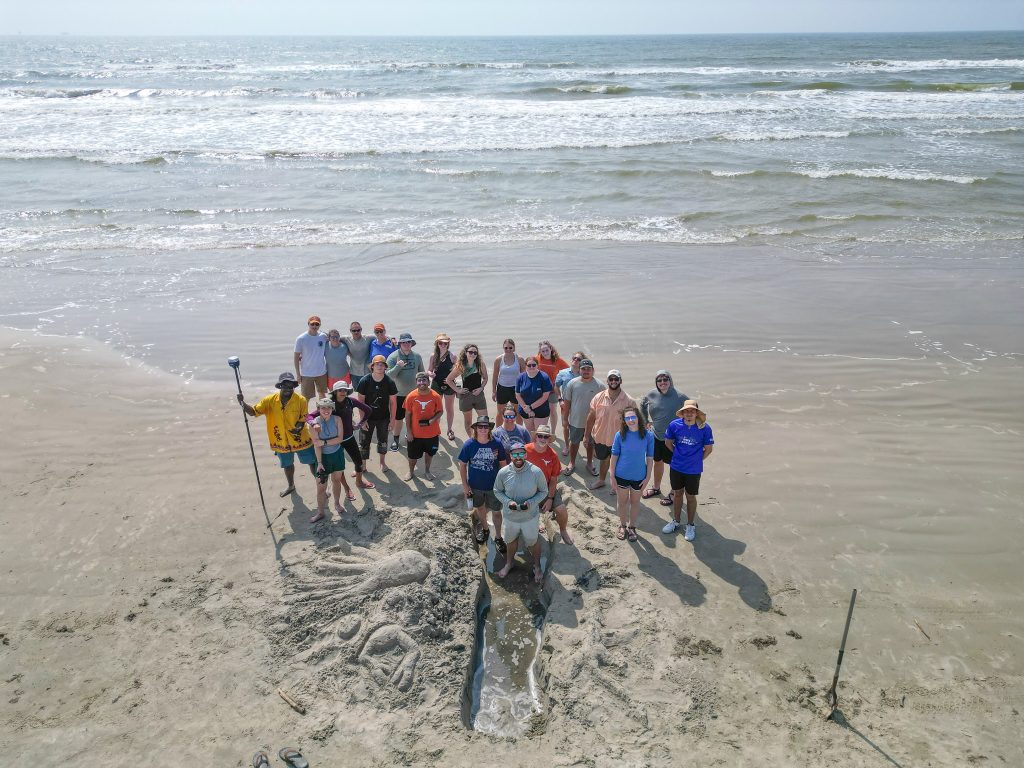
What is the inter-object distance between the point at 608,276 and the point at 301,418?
31.0 feet

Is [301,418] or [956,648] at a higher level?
[301,418]

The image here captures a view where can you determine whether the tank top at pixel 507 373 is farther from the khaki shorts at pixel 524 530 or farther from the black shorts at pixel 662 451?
the khaki shorts at pixel 524 530

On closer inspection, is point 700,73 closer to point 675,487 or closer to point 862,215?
point 862,215

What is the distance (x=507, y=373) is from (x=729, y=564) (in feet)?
11.8

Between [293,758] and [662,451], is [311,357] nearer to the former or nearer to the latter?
[662,451]

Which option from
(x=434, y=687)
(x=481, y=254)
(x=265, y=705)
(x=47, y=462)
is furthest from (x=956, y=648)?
(x=481, y=254)

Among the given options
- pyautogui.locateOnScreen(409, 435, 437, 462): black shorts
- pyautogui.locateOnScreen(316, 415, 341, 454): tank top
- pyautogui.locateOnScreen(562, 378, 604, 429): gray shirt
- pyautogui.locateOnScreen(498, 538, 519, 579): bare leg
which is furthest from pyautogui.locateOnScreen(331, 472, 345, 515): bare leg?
pyautogui.locateOnScreen(562, 378, 604, 429): gray shirt

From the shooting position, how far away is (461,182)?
949 inches

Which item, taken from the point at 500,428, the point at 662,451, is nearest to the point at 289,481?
the point at 500,428

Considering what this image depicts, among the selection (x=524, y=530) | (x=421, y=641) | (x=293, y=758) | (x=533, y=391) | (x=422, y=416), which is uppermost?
(x=533, y=391)

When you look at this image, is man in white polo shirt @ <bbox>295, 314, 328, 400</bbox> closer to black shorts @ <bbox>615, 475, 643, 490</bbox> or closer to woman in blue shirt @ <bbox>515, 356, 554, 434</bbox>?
Answer: woman in blue shirt @ <bbox>515, 356, 554, 434</bbox>

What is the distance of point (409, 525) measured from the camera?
7246 millimetres

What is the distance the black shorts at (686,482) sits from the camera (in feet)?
24.0

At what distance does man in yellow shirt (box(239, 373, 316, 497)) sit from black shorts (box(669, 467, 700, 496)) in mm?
3904
